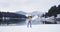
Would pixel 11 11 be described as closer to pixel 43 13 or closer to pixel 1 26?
pixel 1 26

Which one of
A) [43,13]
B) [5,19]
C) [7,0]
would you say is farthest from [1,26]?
[43,13]

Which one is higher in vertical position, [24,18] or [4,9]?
[4,9]

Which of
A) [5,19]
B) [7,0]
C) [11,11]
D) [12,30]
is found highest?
[7,0]

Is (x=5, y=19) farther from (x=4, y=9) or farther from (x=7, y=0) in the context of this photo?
(x=7, y=0)

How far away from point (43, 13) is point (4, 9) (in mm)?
567

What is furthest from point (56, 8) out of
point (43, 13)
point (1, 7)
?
point (1, 7)

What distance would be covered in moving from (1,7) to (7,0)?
0.13 meters

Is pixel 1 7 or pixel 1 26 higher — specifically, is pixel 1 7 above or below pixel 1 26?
above

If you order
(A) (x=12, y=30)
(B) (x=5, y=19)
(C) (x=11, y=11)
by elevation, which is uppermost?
(C) (x=11, y=11)

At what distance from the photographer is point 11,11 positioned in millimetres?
1829

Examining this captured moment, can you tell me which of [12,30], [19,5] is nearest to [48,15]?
[19,5]

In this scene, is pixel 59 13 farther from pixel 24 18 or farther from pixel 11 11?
pixel 11 11

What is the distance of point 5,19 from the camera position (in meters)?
1.83

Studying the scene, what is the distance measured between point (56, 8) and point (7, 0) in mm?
731
